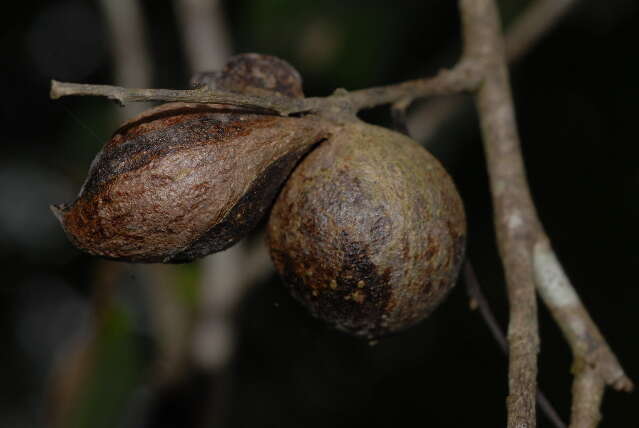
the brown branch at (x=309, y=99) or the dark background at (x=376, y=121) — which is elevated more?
Answer: the dark background at (x=376, y=121)

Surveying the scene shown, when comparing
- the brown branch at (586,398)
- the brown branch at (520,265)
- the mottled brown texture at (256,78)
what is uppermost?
the mottled brown texture at (256,78)

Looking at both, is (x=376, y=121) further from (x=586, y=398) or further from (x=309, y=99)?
(x=586, y=398)

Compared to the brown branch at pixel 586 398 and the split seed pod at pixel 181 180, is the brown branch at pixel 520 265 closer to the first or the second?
the brown branch at pixel 586 398

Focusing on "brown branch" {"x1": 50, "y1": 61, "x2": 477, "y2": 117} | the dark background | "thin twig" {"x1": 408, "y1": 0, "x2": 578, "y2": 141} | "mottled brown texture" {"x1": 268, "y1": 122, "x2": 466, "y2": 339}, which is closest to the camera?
"brown branch" {"x1": 50, "y1": 61, "x2": 477, "y2": 117}

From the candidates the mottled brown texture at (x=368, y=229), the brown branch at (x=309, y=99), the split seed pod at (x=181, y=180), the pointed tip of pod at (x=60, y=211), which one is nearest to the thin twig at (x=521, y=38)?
the brown branch at (x=309, y=99)

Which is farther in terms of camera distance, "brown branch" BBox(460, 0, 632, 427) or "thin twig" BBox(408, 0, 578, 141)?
"thin twig" BBox(408, 0, 578, 141)

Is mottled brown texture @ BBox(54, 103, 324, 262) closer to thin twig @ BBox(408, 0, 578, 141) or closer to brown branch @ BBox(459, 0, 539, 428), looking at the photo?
brown branch @ BBox(459, 0, 539, 428)

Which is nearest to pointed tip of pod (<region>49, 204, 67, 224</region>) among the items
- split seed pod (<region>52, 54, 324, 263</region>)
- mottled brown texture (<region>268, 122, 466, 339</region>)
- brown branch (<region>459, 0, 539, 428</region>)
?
split seed pod (<region>52, 54, 324, 263</region>)

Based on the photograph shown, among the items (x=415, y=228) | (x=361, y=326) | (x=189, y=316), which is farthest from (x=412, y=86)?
(x=189, y=316)
